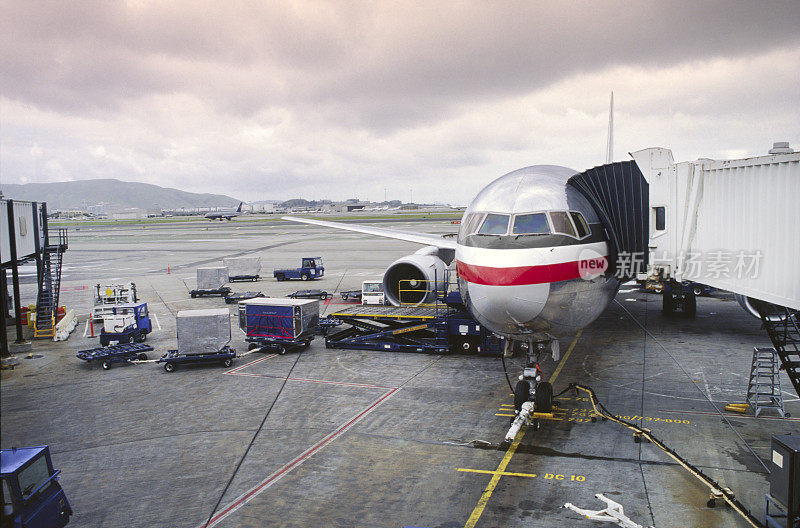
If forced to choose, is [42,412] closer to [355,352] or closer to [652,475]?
[355,352]

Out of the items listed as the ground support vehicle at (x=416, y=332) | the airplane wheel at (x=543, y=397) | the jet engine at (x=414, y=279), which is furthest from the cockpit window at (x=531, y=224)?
the jet engine at (x=414, y=279)

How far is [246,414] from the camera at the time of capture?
1441 cm

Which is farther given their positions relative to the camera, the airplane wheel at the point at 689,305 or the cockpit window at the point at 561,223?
the airplane wheel at the point at 689,305

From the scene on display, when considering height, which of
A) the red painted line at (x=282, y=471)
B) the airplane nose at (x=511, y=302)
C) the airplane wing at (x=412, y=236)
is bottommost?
the red painted line at (x=282, y=471)

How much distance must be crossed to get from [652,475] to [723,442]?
106 inches

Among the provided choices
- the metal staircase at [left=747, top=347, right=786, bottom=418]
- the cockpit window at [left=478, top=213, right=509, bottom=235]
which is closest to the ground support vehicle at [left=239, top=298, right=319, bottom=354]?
the cockpit window at [left=478, top=213, right=509, bottom=235]

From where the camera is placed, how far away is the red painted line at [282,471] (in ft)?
31.5

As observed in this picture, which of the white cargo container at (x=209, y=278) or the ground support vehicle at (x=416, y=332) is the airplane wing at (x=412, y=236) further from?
the white cargo container at (x=209, y=278)

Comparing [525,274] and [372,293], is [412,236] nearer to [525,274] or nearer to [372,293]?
[372,293]

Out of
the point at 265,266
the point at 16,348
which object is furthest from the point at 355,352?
the point at 265,266

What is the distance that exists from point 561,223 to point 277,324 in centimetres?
1315

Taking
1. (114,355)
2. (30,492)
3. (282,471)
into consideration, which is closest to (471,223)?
(282,471)

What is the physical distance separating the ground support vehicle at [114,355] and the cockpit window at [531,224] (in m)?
15.1

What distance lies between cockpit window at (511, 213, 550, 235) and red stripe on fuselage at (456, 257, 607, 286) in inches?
30.9
